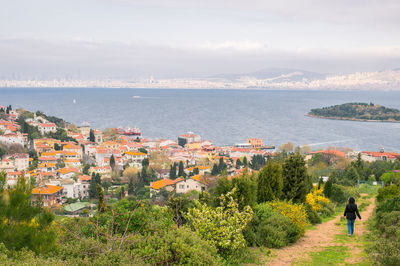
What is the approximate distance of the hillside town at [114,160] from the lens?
94.1 feet

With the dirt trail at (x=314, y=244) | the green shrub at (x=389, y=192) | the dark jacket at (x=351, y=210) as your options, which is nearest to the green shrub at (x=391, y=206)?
the dirt trail at (x=314, y=244)

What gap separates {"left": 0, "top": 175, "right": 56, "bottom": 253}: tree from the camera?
463cm

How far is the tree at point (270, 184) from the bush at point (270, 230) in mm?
1424

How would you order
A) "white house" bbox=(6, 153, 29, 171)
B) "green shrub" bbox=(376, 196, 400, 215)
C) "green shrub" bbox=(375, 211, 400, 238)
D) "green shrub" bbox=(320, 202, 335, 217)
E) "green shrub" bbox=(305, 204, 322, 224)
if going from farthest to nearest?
"white house" bbox=(6, 153, 29, 171) < "green shrub" bbox=(320, 202, 335, 217) < "green shrub" bbox=(305, 204, 322, 224) < "green shrub" bbox=(376, 196, 400, 215) < "green shrub" bbox=(375, 211, 400, 238)

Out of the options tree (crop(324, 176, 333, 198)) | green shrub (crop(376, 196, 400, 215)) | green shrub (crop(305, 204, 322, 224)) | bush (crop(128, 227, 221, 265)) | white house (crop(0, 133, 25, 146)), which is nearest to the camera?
bush (crop(128, 227, 221, 265))

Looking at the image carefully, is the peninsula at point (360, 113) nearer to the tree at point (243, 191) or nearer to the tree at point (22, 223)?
the tree at point (243, 191)

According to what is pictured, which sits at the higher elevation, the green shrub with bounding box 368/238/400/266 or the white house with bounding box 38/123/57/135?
the green shrub with bounding box 368/238/400/266

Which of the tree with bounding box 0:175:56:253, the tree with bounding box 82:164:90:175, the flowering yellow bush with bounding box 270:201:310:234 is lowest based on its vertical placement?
the tree with bounding box 82:164:90:175

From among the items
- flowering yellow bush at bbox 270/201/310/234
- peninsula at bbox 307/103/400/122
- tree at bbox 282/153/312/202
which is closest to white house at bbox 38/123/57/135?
tree at bbox 282/153/312/202

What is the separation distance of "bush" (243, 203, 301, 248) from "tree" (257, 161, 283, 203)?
1424 mm

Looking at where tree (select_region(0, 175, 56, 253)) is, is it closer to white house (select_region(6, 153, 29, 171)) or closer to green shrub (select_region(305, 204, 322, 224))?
green shrub (select_region(305, 204, 322, 224))

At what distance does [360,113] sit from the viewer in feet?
301

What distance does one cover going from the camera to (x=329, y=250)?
6848 mm

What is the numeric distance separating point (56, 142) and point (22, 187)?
4592 cm
